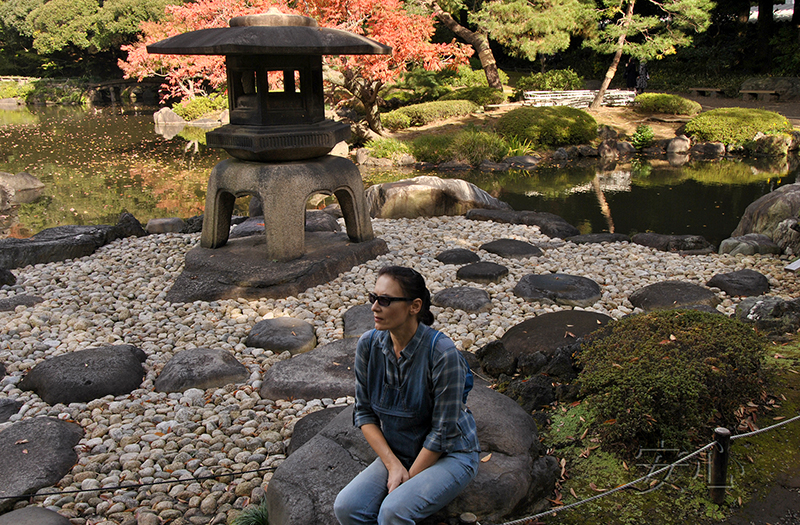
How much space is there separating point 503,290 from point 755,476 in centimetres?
328

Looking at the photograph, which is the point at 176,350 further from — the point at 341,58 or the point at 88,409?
the point at 341,58

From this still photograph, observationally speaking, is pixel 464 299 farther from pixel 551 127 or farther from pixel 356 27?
pixel 551 127

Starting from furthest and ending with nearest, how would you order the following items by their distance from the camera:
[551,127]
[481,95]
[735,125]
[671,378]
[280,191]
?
[481,95]
[551,127]
[735,125]
[280,191]
[671,378]

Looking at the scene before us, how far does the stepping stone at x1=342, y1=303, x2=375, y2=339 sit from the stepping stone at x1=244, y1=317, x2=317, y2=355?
29cm

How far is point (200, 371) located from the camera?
4.26 metres

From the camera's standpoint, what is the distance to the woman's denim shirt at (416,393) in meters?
2.32

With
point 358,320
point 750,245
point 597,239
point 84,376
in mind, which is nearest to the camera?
point 84,376

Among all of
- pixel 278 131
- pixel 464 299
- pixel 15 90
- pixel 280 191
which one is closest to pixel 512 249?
pixel 464 299

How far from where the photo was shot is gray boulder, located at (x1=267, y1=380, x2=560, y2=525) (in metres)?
2.50

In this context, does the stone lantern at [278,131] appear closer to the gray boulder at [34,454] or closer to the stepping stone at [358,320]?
the stepping stone at [358,320]

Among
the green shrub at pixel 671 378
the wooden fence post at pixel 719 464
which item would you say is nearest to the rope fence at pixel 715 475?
the wooden fence post at pixel 719 464

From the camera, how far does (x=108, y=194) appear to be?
1283 cm

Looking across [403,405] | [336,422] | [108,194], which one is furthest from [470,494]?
[108,194]

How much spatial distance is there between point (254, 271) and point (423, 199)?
383cm
